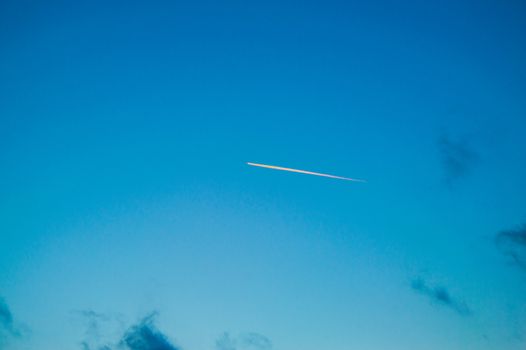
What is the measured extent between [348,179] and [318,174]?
3.89 metres

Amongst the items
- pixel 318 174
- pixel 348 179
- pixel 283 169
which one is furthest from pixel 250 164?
pixel 348 179

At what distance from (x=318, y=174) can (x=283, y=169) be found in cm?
509

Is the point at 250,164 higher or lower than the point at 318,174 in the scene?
lower

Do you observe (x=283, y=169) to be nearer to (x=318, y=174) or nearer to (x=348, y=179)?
(x=318, y=174)

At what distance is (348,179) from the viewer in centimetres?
3003

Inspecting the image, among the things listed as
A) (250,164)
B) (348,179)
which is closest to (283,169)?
(250,164)

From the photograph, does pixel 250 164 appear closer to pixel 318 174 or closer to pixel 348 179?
pixel 318 174

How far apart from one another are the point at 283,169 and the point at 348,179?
8.04 meters

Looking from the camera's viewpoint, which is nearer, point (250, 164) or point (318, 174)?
point (250, 164)

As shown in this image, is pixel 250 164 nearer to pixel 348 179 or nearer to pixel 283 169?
pixel 283 169

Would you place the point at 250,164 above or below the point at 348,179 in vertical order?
below

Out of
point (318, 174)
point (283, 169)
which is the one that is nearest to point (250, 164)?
point (283, 169)

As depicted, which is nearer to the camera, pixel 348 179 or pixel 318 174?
pixel 348 179

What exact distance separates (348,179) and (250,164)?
478 inches
